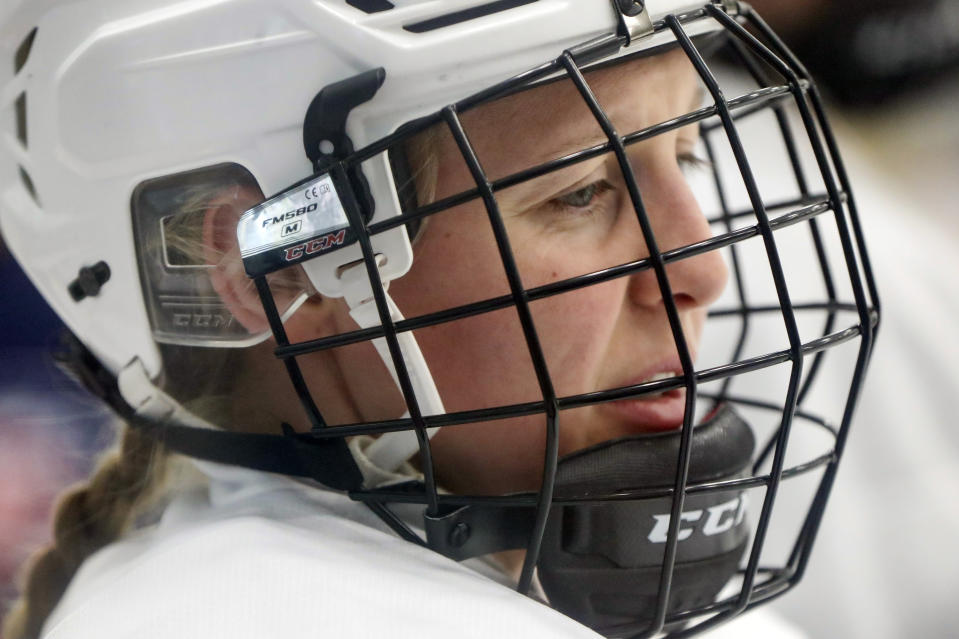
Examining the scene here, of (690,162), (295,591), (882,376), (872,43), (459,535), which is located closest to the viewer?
(295,591)

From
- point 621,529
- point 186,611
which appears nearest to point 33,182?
point 186,611

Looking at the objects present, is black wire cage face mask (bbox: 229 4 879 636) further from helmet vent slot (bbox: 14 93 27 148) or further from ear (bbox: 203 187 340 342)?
helmet vent slot (bbox: 14 93 27 148)

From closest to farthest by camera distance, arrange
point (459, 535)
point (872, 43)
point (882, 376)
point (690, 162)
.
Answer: point (459, 535) → point (690, 162) → point (882, 376) → point (872, 43)

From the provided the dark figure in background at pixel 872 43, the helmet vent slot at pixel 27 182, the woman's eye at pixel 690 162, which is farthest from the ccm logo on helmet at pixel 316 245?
the dark figure in background at pixel 872 43

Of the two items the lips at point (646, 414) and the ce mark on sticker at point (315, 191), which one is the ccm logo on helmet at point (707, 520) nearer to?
the lips at point (646, 414)

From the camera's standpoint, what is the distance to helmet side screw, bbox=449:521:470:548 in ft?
2.02

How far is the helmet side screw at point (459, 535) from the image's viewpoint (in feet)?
2.02

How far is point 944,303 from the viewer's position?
5.38 ft

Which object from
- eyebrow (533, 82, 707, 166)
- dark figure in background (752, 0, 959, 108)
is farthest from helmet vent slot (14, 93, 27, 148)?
dark figure in background (752, 0, 959, 108)

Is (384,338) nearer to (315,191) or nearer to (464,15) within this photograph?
(315,191)

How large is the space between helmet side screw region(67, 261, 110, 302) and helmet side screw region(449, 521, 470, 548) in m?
0.33

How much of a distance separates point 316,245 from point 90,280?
0.22 m

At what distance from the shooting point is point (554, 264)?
62 cm

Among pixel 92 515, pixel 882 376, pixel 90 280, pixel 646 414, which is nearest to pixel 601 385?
pixel 646 414
